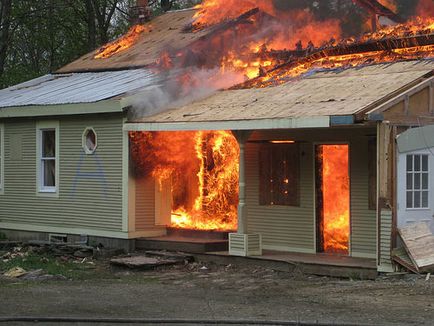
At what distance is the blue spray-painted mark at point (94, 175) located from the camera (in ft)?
63.2

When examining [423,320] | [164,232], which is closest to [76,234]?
[164,232]

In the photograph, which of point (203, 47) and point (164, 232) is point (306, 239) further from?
point (203, 47)

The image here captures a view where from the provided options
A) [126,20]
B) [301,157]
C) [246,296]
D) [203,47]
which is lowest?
[246,296]

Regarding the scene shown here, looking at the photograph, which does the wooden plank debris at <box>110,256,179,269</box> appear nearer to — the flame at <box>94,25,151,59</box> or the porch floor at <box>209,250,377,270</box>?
the porch floor at <box>209,250,377,270</box>

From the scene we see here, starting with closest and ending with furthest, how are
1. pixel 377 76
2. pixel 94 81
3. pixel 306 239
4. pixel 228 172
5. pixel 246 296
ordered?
pixel 246 296 → pixel 377 76 → pixel 306 239 → pixel 228 172 → pixel 94 81

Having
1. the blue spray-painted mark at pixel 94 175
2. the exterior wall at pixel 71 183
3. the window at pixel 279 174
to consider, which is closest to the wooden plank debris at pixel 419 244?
the window at pixel 279 174

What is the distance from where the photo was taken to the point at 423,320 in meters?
10.5

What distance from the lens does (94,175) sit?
769 inches

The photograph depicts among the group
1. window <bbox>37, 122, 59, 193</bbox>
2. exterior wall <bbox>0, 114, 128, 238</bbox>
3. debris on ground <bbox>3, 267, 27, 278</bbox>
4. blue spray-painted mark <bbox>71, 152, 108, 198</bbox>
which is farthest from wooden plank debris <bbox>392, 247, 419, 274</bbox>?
window <bbox>37, 122, 59, 193</bbox>

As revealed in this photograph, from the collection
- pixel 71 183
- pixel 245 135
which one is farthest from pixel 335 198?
pixel 71 183

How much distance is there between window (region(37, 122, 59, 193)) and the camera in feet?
68.5

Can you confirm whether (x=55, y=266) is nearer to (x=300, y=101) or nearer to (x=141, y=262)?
(x=141, y=262)

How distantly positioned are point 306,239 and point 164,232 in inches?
149

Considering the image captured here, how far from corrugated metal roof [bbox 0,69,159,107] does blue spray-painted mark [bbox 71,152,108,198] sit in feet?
4.36
